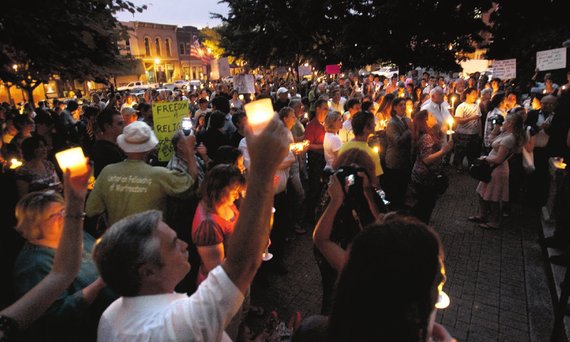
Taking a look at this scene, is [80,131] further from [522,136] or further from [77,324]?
[522,136]

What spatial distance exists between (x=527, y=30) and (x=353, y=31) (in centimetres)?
785

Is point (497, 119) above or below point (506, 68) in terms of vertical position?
below

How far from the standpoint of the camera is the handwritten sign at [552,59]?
873 centimetres

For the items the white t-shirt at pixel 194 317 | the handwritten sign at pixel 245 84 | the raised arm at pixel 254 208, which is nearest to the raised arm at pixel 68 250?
the white t-shirt at pixel 194 317

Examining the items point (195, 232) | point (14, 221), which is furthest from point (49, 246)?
point (14, 221)

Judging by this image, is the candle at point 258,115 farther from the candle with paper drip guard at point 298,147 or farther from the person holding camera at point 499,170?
the person holding camera at point 499,170

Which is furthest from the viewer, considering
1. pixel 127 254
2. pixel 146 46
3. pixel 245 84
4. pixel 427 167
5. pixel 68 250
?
pixel 146 46

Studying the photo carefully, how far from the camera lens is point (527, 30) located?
14.7m

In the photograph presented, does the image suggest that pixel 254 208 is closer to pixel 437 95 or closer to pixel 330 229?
pixel 330 229

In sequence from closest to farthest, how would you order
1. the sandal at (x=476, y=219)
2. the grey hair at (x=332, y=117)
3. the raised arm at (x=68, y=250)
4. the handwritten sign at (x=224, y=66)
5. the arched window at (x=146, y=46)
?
the raised arm at (x=68, y=250)
the grey hair at (x=332, y=117)
the sandal at (x=476, y=219)
the handwritten sign at (x=224, y=66)
the arched window at (x=146, y=46)

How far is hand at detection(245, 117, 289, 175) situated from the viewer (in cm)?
124

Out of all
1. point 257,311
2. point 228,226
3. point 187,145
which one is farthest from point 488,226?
point 187,145

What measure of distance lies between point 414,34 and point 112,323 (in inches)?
797

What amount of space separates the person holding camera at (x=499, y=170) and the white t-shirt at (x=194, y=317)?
238 inches
